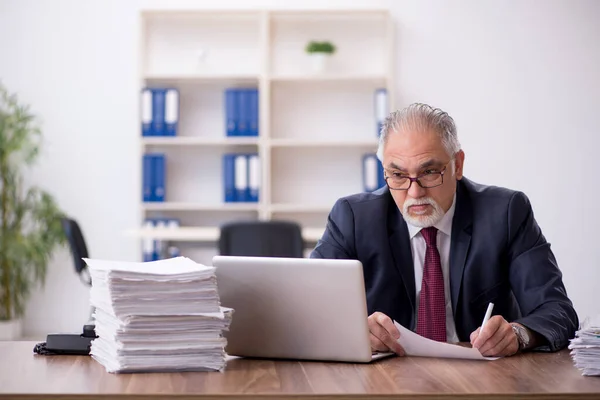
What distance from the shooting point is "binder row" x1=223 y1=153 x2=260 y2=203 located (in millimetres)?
5656

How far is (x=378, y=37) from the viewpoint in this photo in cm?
595

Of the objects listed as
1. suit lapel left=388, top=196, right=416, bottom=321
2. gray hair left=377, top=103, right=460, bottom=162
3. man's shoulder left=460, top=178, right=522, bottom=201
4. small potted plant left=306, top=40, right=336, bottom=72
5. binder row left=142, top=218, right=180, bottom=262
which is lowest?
binder row left=142, top=218, right=180, bottom=262

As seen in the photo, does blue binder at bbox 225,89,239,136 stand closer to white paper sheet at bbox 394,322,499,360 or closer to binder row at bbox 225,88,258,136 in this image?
binder row at bbox 225,88,258,136

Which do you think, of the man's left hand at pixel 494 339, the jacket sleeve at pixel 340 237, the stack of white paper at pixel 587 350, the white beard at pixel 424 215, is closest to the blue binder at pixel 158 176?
the jacket sleeve at pixel 340 237

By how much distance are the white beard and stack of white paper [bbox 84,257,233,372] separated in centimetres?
74

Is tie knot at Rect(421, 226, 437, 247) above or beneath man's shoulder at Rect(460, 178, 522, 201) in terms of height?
beneath

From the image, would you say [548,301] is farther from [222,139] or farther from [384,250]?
[222,139]

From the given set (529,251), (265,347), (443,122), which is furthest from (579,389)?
(443,122)

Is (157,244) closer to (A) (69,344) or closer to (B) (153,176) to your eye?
(B) (153,176)

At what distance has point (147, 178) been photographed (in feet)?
18.8

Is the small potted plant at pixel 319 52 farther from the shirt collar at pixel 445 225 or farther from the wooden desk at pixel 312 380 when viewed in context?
the wooden desk at pixel 312 380

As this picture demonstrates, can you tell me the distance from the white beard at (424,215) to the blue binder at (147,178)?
3642mm

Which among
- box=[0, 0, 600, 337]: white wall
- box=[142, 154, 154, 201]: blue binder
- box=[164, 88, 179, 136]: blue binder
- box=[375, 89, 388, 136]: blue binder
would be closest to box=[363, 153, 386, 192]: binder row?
box=[375, 89, 388, 136]: blue binder

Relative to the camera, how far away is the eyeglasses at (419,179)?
227cm
